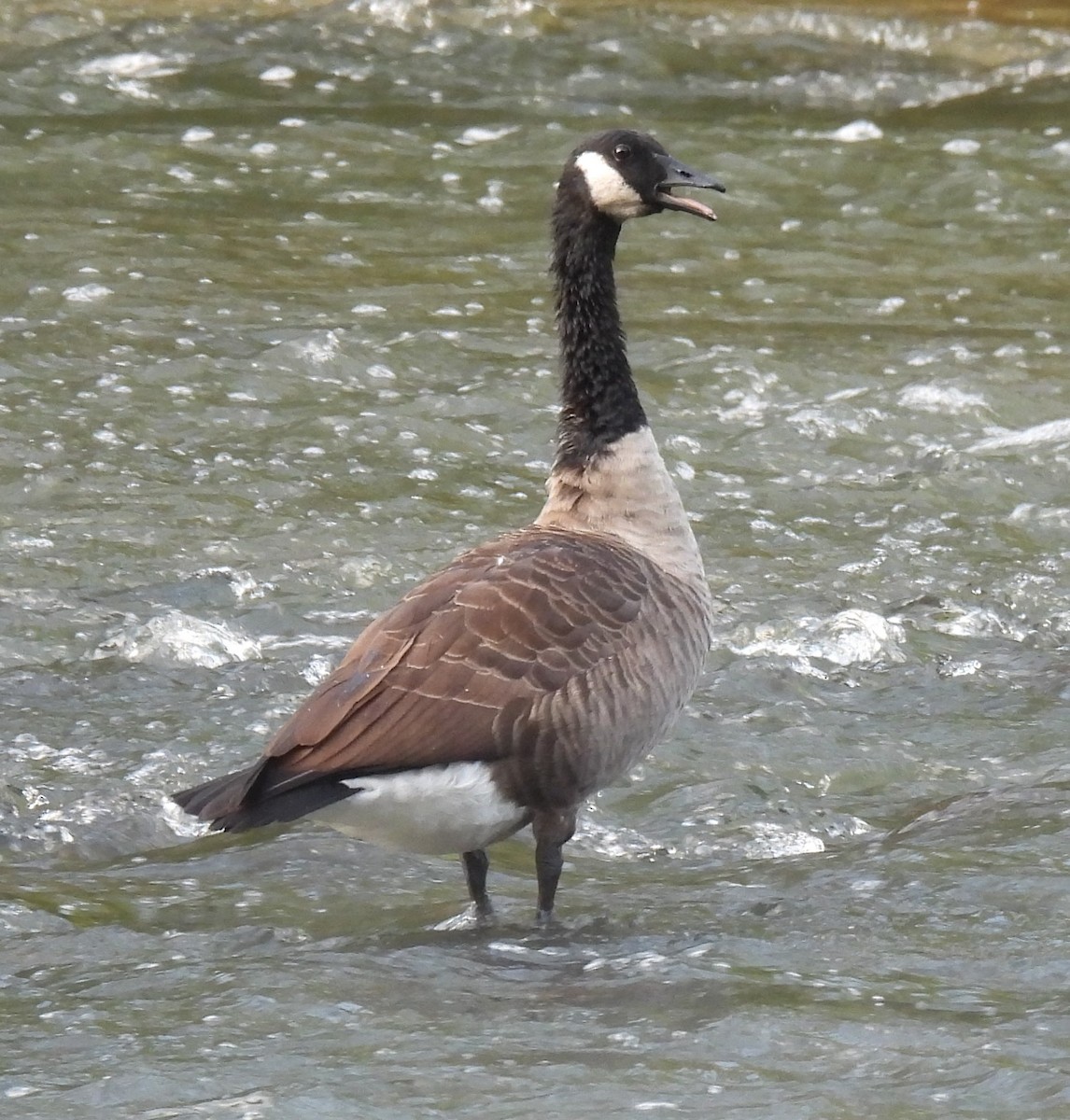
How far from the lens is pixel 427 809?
5543 millimetres

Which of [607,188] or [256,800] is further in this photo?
[607,188]

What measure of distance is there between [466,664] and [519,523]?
4.07m

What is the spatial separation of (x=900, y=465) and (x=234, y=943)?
5.78 meters

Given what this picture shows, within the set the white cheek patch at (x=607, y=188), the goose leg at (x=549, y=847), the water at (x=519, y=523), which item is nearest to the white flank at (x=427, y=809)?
the goose leg at (x=549, y=847)

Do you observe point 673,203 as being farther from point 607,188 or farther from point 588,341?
point 588,341

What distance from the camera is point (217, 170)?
1434 cm

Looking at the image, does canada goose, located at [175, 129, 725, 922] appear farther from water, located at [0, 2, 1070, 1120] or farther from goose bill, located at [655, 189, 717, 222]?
goose bill, located at [655, 189, 717, 222]

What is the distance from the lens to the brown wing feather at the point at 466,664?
5426 mm

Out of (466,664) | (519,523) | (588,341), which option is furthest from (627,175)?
(519,523)

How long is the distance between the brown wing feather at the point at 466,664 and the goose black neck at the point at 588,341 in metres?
0.80

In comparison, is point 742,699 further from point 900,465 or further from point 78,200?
point 78,200

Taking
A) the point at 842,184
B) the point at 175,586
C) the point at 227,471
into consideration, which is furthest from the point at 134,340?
the point at 842,184

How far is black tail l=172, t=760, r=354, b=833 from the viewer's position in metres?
5.20

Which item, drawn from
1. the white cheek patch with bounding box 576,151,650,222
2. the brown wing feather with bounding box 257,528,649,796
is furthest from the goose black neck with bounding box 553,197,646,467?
the brown wing feather with bounding box 257,528,649,796
